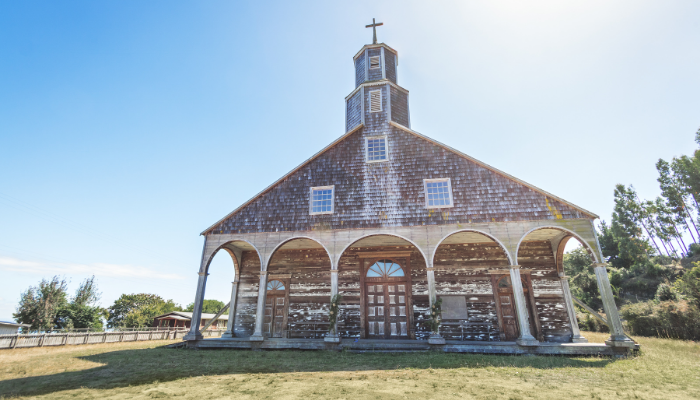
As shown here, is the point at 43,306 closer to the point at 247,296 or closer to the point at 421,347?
the point at 247,296

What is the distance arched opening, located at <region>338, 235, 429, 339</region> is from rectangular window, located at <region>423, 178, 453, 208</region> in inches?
82.1

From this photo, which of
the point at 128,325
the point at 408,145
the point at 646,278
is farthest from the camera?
the point at 128,325

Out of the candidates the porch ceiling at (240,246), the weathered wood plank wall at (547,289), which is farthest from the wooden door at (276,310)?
the weathered wood plank wall at (547,289)

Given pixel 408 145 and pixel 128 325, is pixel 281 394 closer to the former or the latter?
pixel 408 145

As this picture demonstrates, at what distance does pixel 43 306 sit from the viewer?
36000 millimetres

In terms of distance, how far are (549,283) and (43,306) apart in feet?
167

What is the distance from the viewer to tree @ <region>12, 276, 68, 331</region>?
116ft

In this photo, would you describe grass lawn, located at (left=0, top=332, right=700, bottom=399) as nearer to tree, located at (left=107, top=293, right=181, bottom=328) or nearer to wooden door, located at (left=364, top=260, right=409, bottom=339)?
wooden door, located at (left=364, top=260, right=409, bottom=339)

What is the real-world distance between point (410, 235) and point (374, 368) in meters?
5.60

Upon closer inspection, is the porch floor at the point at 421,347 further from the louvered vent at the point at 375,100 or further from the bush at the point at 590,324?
the bush at the point at 590,324

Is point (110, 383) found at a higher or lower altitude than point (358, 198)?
lower

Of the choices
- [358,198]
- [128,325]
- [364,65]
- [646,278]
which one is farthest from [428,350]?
[128,325]

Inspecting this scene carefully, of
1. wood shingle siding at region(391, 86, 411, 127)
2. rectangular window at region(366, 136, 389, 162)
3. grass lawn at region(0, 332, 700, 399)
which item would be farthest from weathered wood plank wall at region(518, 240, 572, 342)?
wood shingle siding at region(391, 86, 411, 127)

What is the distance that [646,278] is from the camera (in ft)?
108
